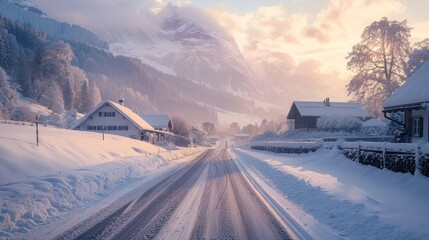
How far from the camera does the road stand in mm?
7590

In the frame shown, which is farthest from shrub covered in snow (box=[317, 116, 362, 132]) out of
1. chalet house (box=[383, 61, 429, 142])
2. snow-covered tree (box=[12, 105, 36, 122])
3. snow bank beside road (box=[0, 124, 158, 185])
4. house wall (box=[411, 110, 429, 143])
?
snow-covered tree (box=[12, 105, 36, 122])

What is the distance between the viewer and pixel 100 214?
9578 millimetres

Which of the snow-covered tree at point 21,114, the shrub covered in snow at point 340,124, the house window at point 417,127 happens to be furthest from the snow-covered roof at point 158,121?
the house window at point 417,127

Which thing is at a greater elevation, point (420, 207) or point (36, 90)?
point (36, 90)

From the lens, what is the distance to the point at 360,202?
1011 cm

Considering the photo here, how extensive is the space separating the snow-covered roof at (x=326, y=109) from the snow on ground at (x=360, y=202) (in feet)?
162

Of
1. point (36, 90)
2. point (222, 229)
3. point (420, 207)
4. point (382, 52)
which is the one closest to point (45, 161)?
point (222, 229)

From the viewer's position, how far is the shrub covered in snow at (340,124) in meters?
53.4

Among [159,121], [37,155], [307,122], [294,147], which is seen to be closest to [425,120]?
[294,147]

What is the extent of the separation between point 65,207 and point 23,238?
10.9 feet

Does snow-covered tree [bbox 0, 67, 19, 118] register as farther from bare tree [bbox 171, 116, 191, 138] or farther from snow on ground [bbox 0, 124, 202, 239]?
bare tree [bbox 171, 116, 191, 138]

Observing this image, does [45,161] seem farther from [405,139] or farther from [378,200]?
[405,139]

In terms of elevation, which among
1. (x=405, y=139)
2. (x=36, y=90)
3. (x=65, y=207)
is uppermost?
(x=36, y=90)

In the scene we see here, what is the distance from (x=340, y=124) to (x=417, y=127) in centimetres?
3403
